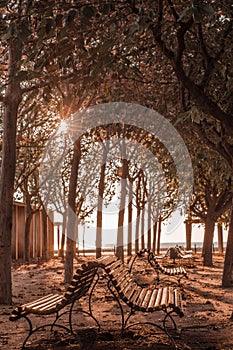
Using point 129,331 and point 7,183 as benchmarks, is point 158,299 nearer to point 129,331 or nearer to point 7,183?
→ point 129,331

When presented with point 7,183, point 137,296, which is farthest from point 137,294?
point 7,183

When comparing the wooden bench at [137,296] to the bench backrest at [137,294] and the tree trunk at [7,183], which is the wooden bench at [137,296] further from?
the tree trunk at [7,183]

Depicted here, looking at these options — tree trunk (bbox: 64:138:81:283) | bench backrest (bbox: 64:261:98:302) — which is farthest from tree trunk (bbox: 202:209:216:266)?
bench backrest (bbox: 64:261:98:302)

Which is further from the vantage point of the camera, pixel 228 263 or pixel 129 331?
pixel 228 263

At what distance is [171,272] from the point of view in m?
13.7

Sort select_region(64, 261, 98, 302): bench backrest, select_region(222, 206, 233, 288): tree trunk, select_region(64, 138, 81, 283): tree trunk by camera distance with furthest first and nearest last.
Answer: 1. select_region(64, 138, 81, 283): tree trunk
2. select_region(222, 206, 233, 288): tree trunk
3. select_region(64, 261, 98, 302): bench backrest

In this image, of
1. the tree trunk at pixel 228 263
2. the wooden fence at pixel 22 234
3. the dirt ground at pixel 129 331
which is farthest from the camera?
the wooden fence at pixel 22 234

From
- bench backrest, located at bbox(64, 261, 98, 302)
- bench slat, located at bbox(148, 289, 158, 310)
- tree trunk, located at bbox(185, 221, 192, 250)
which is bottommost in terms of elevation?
tree trunk, located at bbox(185, 221, 192, 250)

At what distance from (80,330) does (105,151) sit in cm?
1555

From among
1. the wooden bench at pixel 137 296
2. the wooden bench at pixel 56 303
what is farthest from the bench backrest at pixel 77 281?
the wooden bench at pixel 137 296

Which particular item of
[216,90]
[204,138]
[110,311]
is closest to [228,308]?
[110,311]

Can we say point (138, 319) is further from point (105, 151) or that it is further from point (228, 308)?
point (105, 151)

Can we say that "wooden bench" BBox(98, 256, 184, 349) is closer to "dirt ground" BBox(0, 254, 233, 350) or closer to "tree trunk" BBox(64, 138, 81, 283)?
"dirt ground" BBox(0, 254, 233, 350)

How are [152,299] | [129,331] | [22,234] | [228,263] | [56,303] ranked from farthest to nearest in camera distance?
[22,234]
[228,263]
[129,331]
[152,299]
[56,303]
